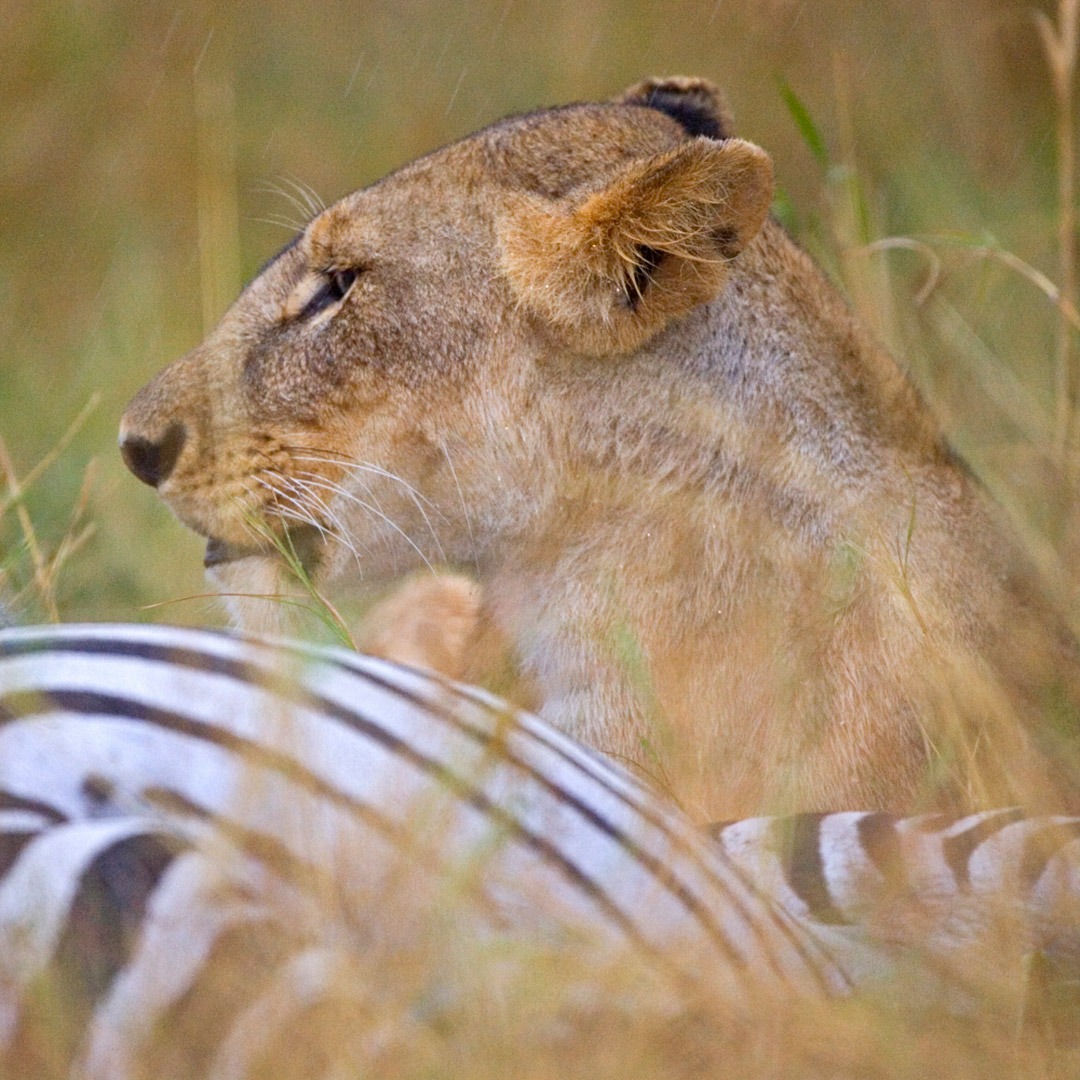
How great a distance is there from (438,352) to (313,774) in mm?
1087

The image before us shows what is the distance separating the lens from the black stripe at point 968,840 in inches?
65.9

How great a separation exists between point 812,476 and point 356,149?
12.2 ft

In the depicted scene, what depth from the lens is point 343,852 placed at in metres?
1.26

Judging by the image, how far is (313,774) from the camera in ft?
4.22

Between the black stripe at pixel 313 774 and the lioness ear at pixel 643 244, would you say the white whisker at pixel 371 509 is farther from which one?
the black stripe at pixel 313 774

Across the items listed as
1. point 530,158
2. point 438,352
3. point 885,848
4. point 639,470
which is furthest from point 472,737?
point 530,158

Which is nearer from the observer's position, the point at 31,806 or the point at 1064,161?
the point at 31,806

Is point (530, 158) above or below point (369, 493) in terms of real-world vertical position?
above

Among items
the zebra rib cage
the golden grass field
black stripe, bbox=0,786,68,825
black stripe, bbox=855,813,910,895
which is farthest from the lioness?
black stripe, bbox=0,786,68,825

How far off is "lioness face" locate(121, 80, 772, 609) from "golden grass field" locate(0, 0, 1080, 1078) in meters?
0.36

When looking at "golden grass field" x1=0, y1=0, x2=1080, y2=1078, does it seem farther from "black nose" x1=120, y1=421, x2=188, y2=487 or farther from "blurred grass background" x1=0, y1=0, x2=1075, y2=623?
"black nose" x1=120, y1=421, x2=188, y2=487

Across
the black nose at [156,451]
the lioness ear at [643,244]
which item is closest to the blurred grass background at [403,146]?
the black nose at [156,451]

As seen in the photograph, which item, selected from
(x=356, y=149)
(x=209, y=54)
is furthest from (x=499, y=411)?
(x=209, y=54)

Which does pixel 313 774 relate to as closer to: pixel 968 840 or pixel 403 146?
pixel 968 840
